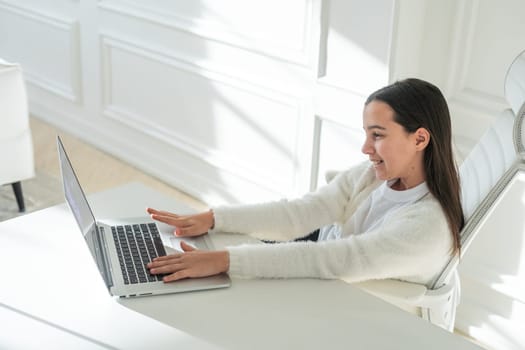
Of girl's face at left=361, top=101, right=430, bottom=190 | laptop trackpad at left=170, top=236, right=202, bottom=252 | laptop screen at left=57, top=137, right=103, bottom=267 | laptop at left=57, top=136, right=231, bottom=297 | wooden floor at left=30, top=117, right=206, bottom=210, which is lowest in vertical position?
wooden floor at left=30, top=117, right=206, bottom=210

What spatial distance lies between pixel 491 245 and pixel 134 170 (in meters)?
1.87

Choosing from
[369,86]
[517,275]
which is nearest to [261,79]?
[369,86]

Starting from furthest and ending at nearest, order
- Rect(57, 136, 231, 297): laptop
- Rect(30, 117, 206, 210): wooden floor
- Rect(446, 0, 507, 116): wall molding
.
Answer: Rect(30, 117, 206, 210): wooden floor < Rect(446, 0, 507, 116): wall molding < Rect(57, 136, 231, 297): laptop

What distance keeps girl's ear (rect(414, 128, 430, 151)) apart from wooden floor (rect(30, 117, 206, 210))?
1835mm

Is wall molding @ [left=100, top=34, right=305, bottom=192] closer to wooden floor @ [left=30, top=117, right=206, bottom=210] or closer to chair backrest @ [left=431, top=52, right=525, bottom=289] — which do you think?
wooden floor @ [left=30, top=117, right=206, bottom=210]

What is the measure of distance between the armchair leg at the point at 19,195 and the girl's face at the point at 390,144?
195cm

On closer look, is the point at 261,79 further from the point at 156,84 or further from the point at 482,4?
the point at 482,4

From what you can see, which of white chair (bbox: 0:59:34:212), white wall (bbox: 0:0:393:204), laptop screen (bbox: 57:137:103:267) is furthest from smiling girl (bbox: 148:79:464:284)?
white chair (bbox: 0:59:34:212)

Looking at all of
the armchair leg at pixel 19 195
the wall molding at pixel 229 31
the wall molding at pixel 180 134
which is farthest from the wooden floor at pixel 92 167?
the wall molding at pixel 229 31

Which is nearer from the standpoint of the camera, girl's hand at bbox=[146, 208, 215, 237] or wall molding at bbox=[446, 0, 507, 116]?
girl's hand at bbox=[146, 208, 215, 237]

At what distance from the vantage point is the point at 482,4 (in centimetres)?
249

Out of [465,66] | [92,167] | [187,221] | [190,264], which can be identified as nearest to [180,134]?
[92,167]

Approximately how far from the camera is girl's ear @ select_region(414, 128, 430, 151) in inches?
70.1

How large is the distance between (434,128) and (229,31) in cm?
166
